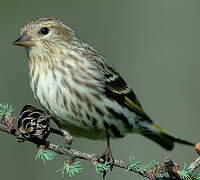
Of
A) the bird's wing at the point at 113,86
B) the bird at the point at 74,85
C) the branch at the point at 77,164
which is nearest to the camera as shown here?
the branch at the point at 77,164

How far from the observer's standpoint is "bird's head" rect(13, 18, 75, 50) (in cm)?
533

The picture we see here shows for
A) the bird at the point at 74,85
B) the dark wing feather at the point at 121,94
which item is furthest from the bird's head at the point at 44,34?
the dark wing feather at the point at 121,94

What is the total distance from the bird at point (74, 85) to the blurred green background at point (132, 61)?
2305 millimetres

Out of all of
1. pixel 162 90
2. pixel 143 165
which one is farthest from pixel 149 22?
pixel 143 165

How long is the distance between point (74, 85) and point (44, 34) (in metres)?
0.57

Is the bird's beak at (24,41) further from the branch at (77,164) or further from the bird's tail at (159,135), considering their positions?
the bird's tail at (159,135)

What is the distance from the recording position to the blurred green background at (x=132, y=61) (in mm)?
7930

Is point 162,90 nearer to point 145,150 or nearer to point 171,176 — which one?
point 145,150

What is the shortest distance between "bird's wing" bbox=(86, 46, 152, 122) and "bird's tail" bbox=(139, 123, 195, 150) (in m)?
0.15

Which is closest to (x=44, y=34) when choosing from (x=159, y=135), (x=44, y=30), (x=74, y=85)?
(x=44, y=30)

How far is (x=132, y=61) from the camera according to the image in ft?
31.2

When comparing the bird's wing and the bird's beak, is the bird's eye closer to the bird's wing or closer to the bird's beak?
the bird's beak

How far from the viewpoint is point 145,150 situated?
27.6 feet

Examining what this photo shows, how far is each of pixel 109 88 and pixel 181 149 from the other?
3.02 meters
